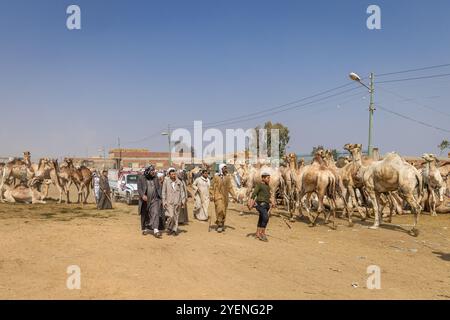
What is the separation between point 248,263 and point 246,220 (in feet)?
24.3

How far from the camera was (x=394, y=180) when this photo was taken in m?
13.1

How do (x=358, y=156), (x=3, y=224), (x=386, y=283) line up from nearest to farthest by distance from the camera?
(x=386, y=283) < (x=3, y=224) < (x=358, y=156)

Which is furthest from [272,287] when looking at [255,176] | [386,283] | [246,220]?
[255,176]

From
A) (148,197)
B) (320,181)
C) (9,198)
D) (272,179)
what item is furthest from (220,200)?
(9,198)

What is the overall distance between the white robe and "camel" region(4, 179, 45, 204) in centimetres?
954

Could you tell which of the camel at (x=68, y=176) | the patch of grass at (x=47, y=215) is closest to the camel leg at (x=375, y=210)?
the patch of grass at (x=47, y=215)

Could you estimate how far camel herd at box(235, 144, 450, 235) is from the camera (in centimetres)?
1312

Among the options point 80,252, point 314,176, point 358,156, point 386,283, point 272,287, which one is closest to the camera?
point 272,287

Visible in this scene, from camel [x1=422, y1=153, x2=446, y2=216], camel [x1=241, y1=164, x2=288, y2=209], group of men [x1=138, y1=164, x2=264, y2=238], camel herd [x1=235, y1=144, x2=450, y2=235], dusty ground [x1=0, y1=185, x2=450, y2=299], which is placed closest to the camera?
dusty ground [x1=0, y1=185, x2=450, y2=299]

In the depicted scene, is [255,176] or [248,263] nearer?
[248,263]

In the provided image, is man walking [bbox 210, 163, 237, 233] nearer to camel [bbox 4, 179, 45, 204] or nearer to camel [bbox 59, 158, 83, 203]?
camel [bbox 59, 158, 83, 203]

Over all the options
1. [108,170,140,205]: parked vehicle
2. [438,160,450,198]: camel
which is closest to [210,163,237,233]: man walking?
[108,170,140,205]: parked vehicle

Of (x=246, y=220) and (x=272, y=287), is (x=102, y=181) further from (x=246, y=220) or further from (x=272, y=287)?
(x=272, y=287)
